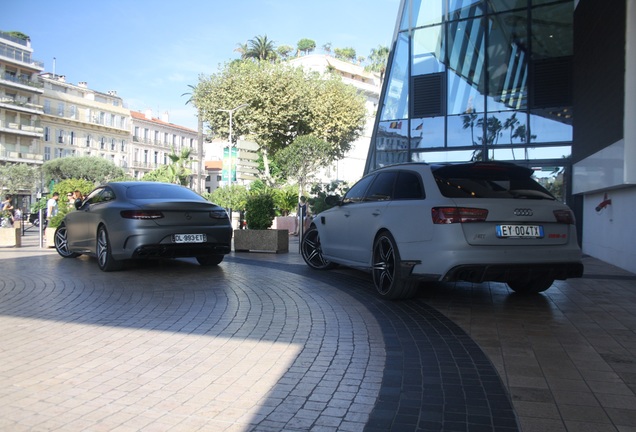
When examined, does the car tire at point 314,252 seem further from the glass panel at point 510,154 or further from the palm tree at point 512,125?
the palm tree at point 512,125

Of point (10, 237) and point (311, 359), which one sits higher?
point (10, 237)

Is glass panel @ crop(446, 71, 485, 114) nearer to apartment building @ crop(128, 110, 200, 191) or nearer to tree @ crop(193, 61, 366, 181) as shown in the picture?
tree @ crop(193, 61, 366, 181)

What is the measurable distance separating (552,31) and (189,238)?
41.5ft

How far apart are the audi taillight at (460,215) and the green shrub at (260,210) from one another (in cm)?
749

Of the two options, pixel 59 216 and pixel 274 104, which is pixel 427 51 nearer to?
pixel 59 216

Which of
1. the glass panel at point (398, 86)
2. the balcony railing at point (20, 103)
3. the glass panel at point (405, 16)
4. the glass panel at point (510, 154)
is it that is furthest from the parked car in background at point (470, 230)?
the balcony railing at point (20, 103)

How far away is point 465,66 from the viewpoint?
55.4 ft

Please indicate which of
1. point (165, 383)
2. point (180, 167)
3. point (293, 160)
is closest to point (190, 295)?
point (165, 383)

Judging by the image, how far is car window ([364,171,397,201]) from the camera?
7074mm

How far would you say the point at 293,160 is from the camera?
31.2 m

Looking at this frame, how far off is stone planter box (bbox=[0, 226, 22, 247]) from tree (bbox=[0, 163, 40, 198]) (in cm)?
4949

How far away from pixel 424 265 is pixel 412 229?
456mm

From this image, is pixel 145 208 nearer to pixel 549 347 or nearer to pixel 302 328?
pixel 302 328

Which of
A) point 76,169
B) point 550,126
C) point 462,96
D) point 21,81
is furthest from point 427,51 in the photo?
point 21,81
